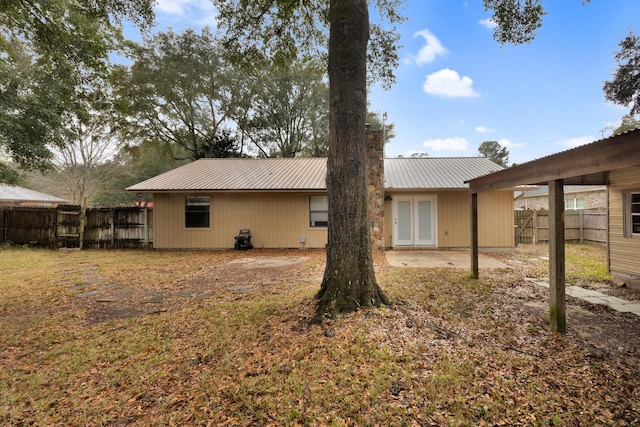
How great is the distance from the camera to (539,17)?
548 centimetres

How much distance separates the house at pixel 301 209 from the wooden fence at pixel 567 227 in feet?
9.93

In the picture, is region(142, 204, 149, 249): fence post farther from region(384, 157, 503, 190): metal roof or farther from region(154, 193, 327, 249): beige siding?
region(384, 157, 503, 190): metal roof

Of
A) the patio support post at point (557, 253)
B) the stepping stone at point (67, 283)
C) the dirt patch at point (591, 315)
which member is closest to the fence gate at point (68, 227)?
the stepping stone at point (67, 283)

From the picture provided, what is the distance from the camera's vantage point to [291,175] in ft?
38.2

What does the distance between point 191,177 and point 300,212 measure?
187 inches

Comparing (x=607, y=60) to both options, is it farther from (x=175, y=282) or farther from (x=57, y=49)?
(x=57, y=49)

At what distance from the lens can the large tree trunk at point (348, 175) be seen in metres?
3.52

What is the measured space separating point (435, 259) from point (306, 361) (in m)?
6.70

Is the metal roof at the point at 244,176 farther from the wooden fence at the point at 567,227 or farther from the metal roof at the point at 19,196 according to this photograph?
the metal roof at the point at 19,196

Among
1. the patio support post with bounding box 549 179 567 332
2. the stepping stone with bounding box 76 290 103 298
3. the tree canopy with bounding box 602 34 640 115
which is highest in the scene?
the tree canopy with bounding box 602 34 640 115

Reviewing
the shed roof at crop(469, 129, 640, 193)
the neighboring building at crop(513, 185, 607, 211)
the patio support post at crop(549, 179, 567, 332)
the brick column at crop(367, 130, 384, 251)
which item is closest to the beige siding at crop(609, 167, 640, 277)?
the shed roof at crop(469, 129, 640, 193)

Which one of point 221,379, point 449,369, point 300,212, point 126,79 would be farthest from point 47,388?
point 126,79

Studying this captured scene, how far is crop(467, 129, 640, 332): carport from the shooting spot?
98.1 inches

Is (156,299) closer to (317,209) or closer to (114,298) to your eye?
(114,298)
